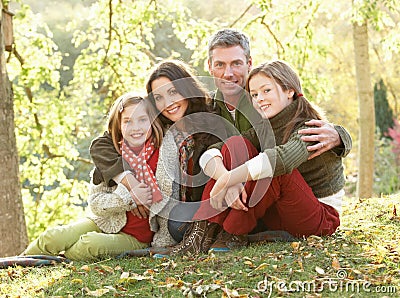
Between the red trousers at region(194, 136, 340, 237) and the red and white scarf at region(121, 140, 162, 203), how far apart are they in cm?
36

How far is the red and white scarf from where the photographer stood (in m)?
3.41

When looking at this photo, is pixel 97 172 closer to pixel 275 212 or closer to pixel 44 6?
pixel 275 212

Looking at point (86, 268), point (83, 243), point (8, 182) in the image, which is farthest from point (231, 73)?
point (8, 182)

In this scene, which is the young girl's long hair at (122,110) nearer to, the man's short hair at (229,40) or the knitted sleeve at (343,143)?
the man's short hair at (229,40)

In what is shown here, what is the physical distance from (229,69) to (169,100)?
0.46 metres

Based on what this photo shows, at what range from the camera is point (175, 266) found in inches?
114

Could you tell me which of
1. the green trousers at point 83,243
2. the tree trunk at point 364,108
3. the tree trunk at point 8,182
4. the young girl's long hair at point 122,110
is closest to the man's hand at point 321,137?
the young girl's long hair at point 122,110

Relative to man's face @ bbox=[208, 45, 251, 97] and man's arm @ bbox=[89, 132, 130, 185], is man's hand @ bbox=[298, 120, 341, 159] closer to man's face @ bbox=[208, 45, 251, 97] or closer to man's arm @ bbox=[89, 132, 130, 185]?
man's face @ bbox=[208, 45, 251, 97]

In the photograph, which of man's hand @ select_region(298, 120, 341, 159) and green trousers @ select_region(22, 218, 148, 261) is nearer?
man's hand @ select_region(298, 120, 341, 159)

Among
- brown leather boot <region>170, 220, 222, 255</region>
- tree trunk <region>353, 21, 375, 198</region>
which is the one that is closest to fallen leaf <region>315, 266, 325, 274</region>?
brown leather boot <region>170, 220, 222, 255</region>

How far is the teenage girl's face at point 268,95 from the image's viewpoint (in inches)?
125

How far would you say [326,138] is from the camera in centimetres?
302

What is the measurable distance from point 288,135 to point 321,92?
468 cm

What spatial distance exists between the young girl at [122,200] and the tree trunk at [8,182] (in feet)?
5.01
